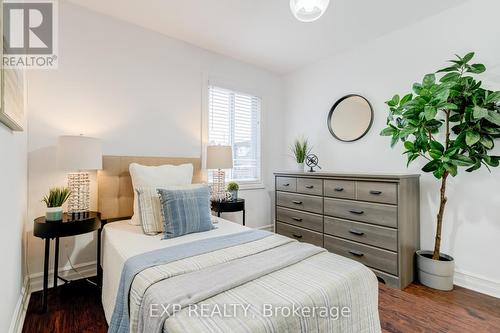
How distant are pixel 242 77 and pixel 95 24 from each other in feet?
5.93

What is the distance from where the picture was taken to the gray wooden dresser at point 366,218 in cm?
226

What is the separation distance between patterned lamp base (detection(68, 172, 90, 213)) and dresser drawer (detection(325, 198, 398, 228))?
2.39 meters

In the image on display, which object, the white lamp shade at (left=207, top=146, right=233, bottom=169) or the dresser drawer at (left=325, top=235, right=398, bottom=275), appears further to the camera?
the white lamp shade at (left=207, top=146, right=233, bottom=169)

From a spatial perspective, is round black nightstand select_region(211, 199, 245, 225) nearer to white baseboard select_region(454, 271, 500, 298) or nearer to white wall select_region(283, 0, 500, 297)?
white wall select_region(283, 0, 500, 297)

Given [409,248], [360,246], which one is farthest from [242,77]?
[409,248]

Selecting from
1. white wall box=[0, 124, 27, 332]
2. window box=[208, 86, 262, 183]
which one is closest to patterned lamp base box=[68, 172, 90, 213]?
white wall box=[0, 124, 27, 332]

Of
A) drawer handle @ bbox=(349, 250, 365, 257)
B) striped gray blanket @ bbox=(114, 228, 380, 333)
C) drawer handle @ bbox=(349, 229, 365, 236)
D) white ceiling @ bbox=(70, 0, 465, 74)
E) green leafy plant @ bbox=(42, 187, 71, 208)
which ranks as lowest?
drawer handle @ bbox=(349, 250, 365, 257)

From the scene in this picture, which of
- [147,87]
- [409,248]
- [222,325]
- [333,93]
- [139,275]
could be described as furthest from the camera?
[333,93]

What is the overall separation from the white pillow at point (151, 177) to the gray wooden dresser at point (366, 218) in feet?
4.88

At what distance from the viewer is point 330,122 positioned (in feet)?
11.2

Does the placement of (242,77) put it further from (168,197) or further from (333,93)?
(168,197)

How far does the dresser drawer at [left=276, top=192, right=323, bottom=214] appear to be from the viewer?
2.88 metres

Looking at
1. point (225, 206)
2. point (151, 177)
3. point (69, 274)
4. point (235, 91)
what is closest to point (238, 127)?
point (235, 91)

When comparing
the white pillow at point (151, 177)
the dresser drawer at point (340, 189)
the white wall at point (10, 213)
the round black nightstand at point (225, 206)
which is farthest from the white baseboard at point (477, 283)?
the white wall at point (10, 213)
